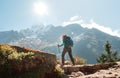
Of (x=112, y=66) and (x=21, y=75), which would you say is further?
(x=112, y=66)

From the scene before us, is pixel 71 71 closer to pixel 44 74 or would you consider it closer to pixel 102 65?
pixel 102 65

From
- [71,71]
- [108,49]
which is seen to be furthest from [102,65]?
[108,49]

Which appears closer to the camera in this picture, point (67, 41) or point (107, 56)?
point (67, 41)

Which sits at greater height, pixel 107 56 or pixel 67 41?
pixel 107 56

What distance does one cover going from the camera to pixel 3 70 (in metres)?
10.6

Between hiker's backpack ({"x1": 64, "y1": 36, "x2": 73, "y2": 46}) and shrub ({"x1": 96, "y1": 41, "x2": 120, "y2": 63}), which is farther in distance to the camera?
shrub ({"x1": 96, "y1": 41, "x2": 120, "y2": 63})

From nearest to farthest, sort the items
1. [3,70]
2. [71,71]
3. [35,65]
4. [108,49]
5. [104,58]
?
1. [3,70]
2. [35,65]
3. [71,71]
4. [108,49]
5. [104,58]

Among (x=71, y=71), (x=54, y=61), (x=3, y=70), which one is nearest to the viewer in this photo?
(x=3, y=70)

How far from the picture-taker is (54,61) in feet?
44.9

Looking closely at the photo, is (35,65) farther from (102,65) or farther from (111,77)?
(102,65)

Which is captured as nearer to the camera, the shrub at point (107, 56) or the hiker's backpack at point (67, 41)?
the hiker's backpack at point (67, 41)

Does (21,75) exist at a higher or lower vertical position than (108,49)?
lower

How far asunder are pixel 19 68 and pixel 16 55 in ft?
1.71

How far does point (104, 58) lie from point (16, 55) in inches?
3132
